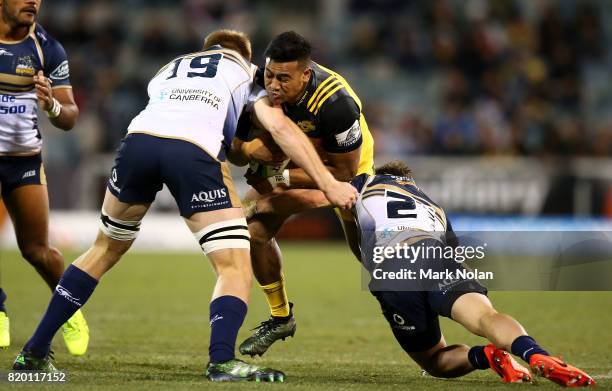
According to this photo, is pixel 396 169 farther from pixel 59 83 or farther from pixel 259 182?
pixel 59 83

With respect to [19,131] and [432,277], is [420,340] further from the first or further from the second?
[19,131]

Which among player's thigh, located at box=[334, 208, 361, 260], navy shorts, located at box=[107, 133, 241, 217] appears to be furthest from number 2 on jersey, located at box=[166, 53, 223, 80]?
player's thigh, located at box=[334, 208, 361, 260]

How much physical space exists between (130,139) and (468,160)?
1349 centimetres

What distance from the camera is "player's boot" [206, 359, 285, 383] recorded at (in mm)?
5719

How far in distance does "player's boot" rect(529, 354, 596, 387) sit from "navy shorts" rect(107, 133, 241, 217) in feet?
6.26

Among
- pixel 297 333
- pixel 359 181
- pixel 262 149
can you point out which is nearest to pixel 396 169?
pixel 359 181

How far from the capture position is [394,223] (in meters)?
6.41

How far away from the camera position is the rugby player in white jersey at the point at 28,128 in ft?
23.7

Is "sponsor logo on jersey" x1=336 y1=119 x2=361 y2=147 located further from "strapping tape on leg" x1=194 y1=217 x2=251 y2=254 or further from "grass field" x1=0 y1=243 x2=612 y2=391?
"grass field" x1=0 y1=243 x2=612 y2=391

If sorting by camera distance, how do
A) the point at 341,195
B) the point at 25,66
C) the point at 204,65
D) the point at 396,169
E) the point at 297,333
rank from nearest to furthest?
the point at 341,195 → the point at 204,65 → the point at 396,169 → the point at 25,66 → the point at 297,333

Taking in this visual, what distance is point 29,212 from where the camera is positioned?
7473mm

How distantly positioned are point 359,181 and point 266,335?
4.39 feet

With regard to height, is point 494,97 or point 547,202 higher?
point 494,97

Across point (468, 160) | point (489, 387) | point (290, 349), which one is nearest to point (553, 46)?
point (468, 160)
